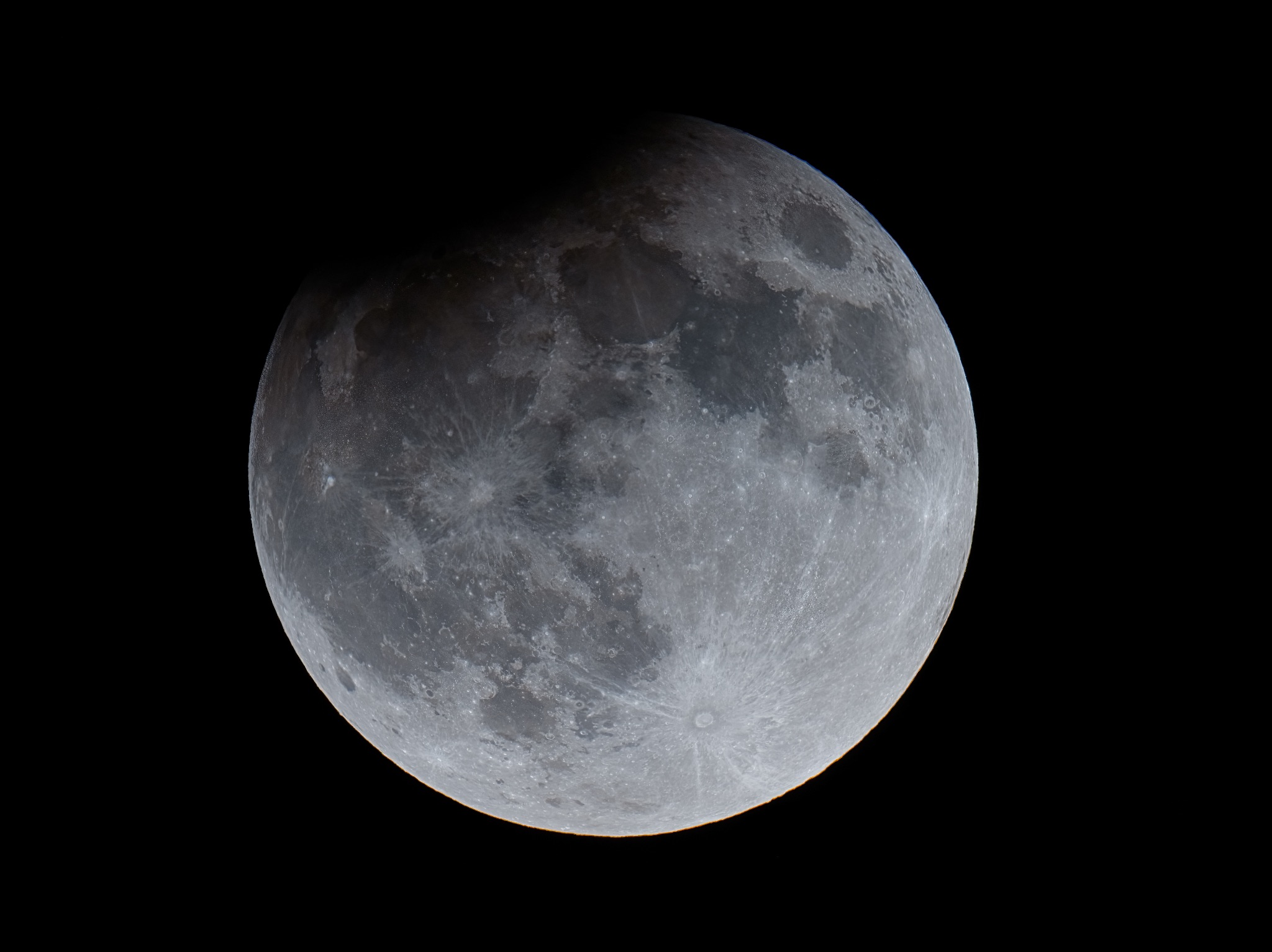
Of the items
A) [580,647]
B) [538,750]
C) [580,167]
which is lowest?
[538,750]

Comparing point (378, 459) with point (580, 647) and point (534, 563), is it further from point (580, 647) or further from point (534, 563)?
point (580, 647)

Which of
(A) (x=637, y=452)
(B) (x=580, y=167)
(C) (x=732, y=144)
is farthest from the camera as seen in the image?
(C) (x=732, y=144)

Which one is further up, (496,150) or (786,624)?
(496,150)

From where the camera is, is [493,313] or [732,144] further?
[732,144]

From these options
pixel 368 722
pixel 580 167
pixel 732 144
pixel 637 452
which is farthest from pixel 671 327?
pixel 368 722

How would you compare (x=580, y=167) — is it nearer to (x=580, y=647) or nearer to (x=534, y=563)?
(x=534, y=563)

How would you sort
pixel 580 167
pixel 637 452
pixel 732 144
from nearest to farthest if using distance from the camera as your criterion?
1. pixel 637 452
2. pixel 580 167
3. pixel 732 144

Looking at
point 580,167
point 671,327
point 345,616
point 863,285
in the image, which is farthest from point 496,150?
point 345,616
